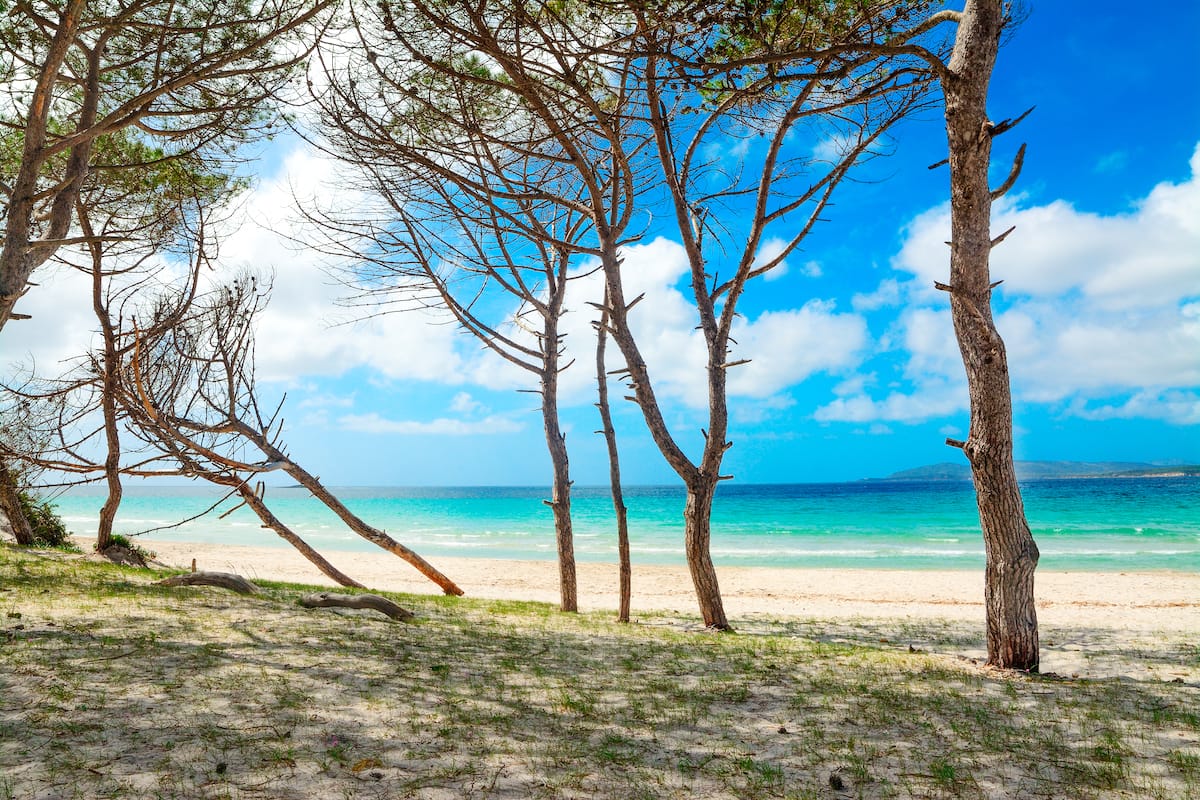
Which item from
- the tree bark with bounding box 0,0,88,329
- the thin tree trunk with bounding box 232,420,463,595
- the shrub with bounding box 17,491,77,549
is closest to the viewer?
the tree bark with bounding box 0,0,88,329

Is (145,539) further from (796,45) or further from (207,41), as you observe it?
(796,45)

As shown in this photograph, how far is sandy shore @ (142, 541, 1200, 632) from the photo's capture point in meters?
13.1

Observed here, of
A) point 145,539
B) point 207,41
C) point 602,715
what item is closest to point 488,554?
point 145,539

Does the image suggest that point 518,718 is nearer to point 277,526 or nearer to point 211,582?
point 211,582

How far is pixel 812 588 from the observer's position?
65.9 ft

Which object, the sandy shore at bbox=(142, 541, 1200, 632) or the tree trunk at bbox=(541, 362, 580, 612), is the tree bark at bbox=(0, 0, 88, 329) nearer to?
the tree trunk at bbox=(541, 362, 580, 612)

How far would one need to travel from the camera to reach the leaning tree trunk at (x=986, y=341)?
5.67 metres

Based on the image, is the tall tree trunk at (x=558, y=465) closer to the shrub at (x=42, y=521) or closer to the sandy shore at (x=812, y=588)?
the sandy shore at (x=812, y=588)

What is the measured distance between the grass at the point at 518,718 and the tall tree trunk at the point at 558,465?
14.2ft

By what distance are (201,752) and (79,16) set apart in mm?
7302

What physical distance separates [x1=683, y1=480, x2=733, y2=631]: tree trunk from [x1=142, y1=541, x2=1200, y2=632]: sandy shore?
82.8 inches

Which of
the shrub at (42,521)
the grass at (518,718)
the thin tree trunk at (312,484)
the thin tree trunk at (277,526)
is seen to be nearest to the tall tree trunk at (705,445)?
the grass at (518,718)

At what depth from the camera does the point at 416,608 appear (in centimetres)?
845

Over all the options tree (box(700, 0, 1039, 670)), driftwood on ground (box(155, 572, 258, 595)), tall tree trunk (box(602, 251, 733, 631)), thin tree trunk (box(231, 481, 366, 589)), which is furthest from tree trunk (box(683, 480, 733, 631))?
thin tree trunk (box(231, 481, 366, 589))
